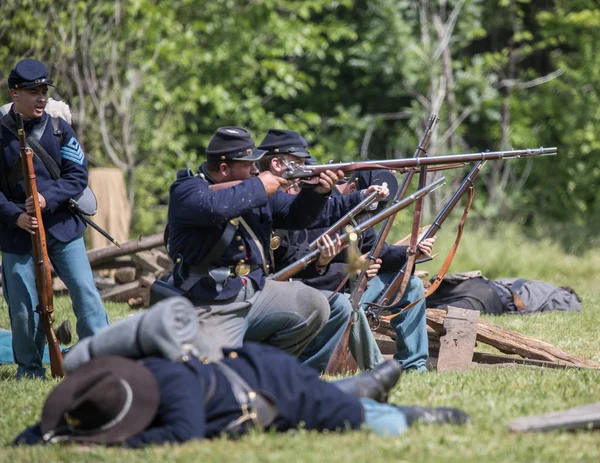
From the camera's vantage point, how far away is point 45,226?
7105 millimetres

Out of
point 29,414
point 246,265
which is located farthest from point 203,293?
point 29,414

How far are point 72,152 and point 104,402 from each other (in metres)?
3.33

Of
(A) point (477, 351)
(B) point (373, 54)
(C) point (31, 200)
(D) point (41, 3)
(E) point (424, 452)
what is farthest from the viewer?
(B) point (373, 54)

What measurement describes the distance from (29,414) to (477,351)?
3922mm

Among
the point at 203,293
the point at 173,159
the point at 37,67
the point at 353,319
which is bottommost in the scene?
the point at 173,159

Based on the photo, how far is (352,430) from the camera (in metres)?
4.68

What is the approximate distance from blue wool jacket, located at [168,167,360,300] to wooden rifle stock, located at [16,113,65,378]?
1200 millimetres

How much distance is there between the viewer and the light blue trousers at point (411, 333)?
7258mm

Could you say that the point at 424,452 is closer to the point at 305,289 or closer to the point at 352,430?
the point at 352,430

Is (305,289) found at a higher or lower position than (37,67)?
lower

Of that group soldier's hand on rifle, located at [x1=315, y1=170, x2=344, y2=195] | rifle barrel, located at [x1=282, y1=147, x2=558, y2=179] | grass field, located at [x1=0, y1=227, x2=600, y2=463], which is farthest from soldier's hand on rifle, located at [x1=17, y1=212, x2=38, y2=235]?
soldier's hand on rifle, located at [x1=315, y1=170, x2=344, y2=195]

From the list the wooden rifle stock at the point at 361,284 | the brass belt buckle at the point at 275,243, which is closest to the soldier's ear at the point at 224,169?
the brass belt buckle at the point at 275,243

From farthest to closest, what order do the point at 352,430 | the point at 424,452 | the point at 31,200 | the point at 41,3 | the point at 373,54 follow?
the point at 373,54, the point at 41,3, the point at 31,200, the point at 352,430, the point at 424,452

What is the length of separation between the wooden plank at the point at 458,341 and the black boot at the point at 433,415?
7.49 feet
